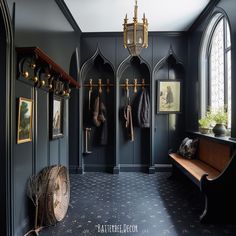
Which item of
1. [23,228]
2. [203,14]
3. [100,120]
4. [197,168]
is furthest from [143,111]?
[23,228]

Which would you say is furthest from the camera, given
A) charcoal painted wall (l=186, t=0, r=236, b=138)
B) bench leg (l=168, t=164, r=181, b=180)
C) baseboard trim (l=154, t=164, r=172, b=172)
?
baseboard trim (l=154, t=164, r=172, b=172)

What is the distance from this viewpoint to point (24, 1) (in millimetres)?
2477

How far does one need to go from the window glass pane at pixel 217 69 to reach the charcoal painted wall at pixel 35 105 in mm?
2794

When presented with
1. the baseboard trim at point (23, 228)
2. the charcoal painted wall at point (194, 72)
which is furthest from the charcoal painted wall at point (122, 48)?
the baseboard trim at point (23, 228)

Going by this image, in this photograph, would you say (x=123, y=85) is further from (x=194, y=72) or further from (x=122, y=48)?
(x=194, y=72)

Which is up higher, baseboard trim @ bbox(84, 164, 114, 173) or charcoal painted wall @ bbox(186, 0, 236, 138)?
charcoal painted wall @ bbox(186, 0, 236, 138)

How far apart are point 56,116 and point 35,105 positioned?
2.35 feet

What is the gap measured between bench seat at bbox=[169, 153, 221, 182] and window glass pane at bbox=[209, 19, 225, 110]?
41.9 inches

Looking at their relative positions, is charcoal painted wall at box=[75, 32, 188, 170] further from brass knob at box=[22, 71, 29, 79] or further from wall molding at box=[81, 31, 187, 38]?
brass knob at box=[22, 71, 29, 79]

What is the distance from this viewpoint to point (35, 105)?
279 cm

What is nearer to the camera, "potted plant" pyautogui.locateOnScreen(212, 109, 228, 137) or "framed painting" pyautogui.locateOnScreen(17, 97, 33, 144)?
"framed painting" pyautogui.locateOnScreen(17, 97, 33, 144)

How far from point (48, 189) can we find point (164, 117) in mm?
3506

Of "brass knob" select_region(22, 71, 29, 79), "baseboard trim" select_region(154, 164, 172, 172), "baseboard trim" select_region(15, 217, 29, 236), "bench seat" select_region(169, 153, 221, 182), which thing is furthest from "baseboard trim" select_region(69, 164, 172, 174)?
"brass knob" select_region(22, 71, 29, 79)

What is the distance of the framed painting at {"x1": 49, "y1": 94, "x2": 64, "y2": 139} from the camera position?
3.27 m
